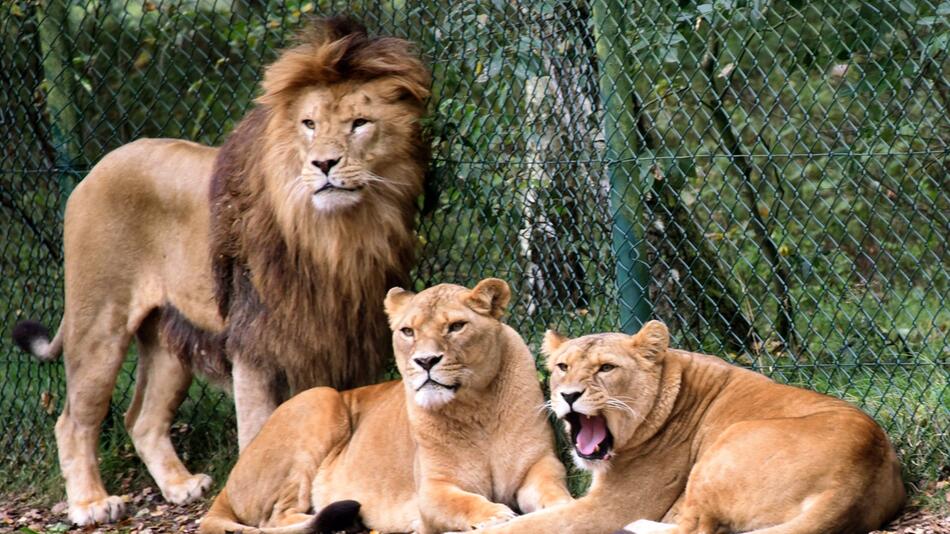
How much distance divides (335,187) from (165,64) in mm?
4835

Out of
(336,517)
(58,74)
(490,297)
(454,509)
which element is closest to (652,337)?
(490,297)

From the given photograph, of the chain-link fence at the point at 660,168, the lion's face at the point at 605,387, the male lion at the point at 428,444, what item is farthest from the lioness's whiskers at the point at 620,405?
the chain-link fence at the point at 660,168

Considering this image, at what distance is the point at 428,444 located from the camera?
5055 millimetres

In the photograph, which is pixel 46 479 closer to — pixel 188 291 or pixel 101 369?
pixel 101 369

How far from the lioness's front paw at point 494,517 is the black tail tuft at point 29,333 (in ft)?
9.79

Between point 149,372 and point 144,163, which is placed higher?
point 144,163

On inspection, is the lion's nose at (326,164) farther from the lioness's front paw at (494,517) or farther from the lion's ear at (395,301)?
the lioness's front paw at (494,517)

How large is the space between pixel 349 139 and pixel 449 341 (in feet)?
3.23

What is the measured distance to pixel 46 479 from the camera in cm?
686

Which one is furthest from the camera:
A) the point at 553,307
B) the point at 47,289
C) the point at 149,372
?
the point at 47,289

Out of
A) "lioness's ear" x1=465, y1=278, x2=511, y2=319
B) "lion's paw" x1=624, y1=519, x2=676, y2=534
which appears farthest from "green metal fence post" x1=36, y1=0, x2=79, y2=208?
"lion's paw" x1=624, y1=519, x2=676, y2=534

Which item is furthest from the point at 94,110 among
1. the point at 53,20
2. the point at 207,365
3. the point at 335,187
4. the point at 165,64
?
the point at 335,187

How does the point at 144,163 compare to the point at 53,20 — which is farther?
the point at 53,20

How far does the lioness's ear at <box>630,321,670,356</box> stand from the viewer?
15.0ft
